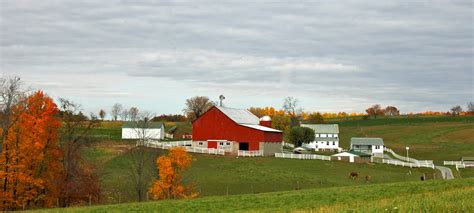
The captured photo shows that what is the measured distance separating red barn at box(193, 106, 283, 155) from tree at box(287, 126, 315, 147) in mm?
21752

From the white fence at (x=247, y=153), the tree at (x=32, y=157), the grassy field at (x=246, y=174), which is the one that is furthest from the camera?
the white fence at (x=247, y=153)

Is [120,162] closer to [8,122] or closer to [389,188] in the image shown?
[8,122]

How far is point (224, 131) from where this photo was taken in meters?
84.4

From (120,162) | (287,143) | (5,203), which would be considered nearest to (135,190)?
(5,203)

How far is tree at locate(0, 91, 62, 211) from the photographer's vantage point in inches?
1658

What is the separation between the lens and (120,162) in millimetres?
67750

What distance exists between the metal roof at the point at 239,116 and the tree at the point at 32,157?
135 ft

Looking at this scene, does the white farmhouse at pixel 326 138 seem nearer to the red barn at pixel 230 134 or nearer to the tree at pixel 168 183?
the red barn at pixel 230 134

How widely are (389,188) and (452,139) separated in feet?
269

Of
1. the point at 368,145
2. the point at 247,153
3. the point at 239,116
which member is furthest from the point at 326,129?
the point at 247,153

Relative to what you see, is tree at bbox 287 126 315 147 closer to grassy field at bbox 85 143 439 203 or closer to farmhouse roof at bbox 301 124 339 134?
farmhouse roof at bbox 301 124 339 134

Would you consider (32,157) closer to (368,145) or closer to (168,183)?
(168,183)

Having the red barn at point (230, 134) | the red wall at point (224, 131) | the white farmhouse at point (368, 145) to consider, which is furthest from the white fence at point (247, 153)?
the white farmhouse at point (368, 145)

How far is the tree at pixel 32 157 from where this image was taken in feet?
138
